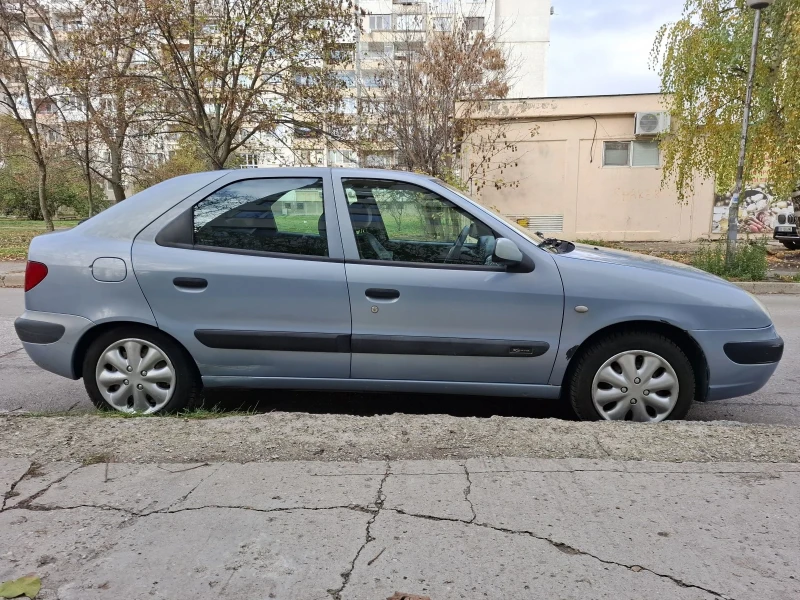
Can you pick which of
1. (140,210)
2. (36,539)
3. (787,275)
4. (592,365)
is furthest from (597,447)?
(787,275)

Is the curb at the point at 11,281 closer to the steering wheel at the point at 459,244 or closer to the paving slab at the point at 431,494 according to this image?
the steering wheel at the point at 459,244

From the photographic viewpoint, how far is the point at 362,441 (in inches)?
122

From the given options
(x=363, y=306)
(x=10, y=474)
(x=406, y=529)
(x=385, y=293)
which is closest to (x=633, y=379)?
(x=385, y=293)

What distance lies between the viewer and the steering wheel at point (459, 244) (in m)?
3.69

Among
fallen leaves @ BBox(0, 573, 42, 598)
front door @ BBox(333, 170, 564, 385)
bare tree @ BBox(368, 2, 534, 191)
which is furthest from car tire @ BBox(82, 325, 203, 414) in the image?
bare tree @ BBox(368, 2, 534, 191)

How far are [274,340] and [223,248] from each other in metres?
0.68

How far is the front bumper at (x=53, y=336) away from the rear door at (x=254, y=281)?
56cm

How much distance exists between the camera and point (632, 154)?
19484 millimetres

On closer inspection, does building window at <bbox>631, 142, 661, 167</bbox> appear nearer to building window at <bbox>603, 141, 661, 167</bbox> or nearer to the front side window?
building window at <bbox>603, 141, 661, 167</bbox>

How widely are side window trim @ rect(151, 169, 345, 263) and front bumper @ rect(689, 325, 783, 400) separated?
7.57ft

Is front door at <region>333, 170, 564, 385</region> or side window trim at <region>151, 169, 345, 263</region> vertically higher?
side window trim at <region>151, 169, 345, 263</region>

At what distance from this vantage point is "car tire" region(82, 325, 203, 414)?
3713 millimetres

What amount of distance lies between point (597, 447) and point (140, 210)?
3191 millimetres

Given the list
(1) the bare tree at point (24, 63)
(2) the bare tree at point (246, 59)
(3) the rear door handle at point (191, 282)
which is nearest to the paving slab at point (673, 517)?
(3) the rear door handle at point (191, 282)
